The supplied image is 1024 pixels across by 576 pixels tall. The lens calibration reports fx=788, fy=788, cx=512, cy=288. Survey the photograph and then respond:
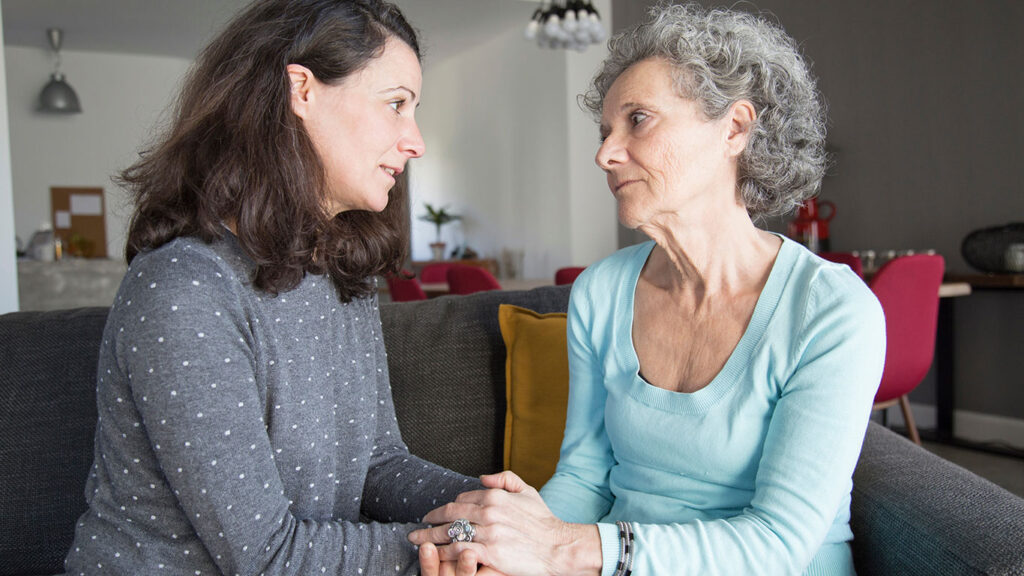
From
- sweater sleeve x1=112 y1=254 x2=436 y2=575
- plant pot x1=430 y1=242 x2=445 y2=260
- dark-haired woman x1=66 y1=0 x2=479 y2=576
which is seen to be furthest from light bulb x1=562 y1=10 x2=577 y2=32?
sweater sleeve x1=112 y1=254 x2=436 y2=575

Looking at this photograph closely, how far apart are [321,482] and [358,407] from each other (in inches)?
6.0

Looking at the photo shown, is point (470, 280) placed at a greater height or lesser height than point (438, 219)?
lesser

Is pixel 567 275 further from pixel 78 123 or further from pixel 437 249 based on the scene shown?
pixel 78 123

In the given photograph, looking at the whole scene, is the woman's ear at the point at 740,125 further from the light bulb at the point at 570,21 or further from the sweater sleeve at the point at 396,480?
the light bulb at the point at 570,21

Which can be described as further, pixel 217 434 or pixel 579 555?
pixel 579 555

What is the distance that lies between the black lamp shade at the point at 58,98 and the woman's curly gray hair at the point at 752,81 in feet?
26.9

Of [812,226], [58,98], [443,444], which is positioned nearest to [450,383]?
[443,444]

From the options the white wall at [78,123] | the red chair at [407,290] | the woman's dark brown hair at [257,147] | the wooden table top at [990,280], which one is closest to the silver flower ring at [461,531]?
the woman's dark brown hair at [257,147]

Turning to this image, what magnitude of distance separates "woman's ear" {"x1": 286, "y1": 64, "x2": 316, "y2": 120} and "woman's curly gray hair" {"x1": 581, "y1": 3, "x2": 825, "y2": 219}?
54 centimetres

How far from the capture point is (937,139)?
4.35 metres

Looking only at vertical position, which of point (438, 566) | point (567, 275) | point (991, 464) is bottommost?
point (991, 464)

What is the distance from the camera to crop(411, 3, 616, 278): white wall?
7.34 meters

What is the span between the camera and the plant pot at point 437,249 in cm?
A: 935

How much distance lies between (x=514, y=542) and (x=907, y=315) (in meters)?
2.78
